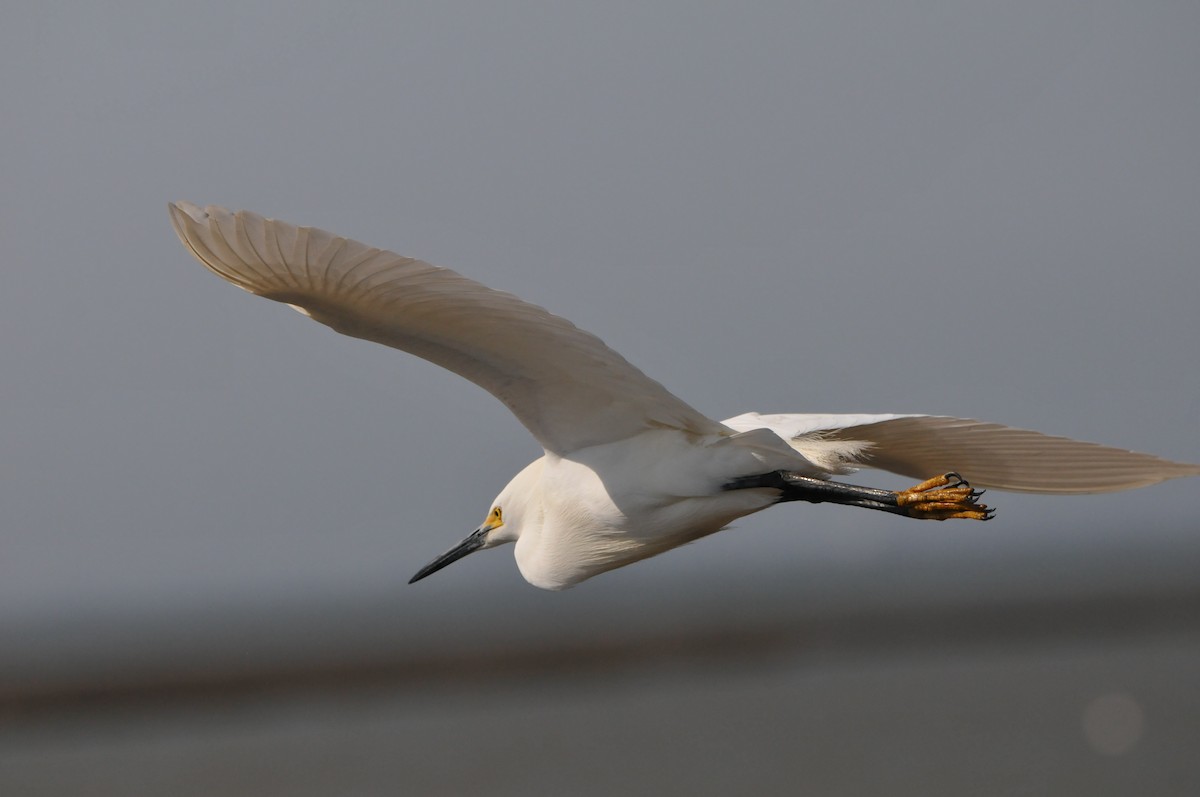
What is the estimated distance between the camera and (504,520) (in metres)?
6.39

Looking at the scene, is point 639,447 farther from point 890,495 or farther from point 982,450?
point 982,450

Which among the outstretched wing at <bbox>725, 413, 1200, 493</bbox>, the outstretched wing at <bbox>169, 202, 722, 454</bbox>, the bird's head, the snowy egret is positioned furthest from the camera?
the bird's head

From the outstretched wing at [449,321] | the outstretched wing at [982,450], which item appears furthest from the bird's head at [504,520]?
the outstretched wing at [982,450]

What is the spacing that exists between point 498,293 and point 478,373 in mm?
795

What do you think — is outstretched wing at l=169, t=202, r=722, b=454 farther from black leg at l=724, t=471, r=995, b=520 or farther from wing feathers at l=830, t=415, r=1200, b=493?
wing feathers at l=830, t=415, r=1200, b=493

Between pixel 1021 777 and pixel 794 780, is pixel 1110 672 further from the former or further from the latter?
pixel 794 780

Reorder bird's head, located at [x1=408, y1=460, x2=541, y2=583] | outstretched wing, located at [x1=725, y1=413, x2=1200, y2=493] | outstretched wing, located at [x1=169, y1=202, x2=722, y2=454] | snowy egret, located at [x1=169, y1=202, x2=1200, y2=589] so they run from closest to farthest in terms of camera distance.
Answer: outstretched wing, located at [x1=169, y1=202, x2=722, y2=454] → snowy egret, located at [x1=169, y1=202, x2=1200, y2=589] → outstretched wing, located at [x1=725, y1=413, x2=1200, y2=493] → bird's head, located at [x1=408, y1=460, x2=541, y2=583]

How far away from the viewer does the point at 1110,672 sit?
82.3 feet

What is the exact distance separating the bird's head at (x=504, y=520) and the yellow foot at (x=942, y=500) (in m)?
1.72

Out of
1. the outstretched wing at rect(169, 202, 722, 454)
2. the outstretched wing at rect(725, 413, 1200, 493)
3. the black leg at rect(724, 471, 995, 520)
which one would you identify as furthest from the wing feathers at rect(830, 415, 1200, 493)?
the outstretched wing at rect(169, 202, 722, 454)

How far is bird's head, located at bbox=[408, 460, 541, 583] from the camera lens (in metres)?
6.11

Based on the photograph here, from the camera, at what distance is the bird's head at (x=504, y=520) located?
6113 mm

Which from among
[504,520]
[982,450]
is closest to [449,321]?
[504,520]

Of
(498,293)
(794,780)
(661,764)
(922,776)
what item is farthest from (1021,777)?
(498,293)
